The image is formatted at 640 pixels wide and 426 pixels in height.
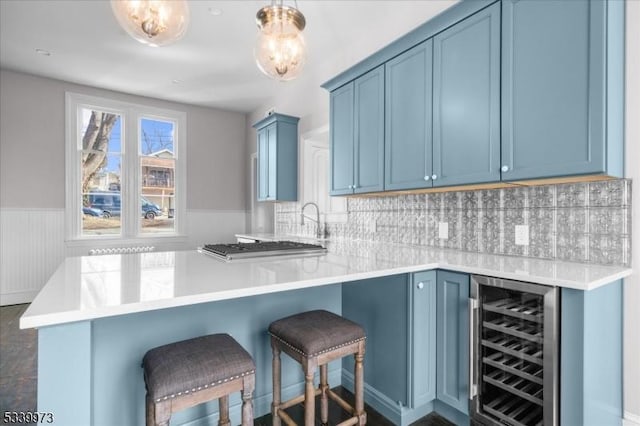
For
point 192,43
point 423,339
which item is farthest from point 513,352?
point 192,43

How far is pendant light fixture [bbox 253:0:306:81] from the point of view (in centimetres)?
175

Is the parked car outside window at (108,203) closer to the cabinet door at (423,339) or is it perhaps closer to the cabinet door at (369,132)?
the cabinet door at (369,132)

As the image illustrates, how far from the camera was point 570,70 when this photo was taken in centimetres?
153

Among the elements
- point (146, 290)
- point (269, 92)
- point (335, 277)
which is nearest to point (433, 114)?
point (335, 277)

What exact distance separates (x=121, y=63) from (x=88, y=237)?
242cm

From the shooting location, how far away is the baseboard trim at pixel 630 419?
1606 millimetres

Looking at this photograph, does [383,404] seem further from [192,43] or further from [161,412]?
[192,43]

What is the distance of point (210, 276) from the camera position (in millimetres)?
1358

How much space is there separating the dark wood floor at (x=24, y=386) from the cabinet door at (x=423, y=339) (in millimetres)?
209

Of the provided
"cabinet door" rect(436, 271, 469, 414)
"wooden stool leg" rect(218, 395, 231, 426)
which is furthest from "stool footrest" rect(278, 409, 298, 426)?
"cabinet door" rect(436, 271, 469, 414)

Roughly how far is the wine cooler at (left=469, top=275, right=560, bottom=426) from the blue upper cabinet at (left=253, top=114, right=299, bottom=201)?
115 inches

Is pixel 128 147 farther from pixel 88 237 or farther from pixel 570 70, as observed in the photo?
pixel 570 70

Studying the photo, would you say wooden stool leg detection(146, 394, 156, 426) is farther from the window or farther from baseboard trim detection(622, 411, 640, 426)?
the window

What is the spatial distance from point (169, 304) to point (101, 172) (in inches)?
189
